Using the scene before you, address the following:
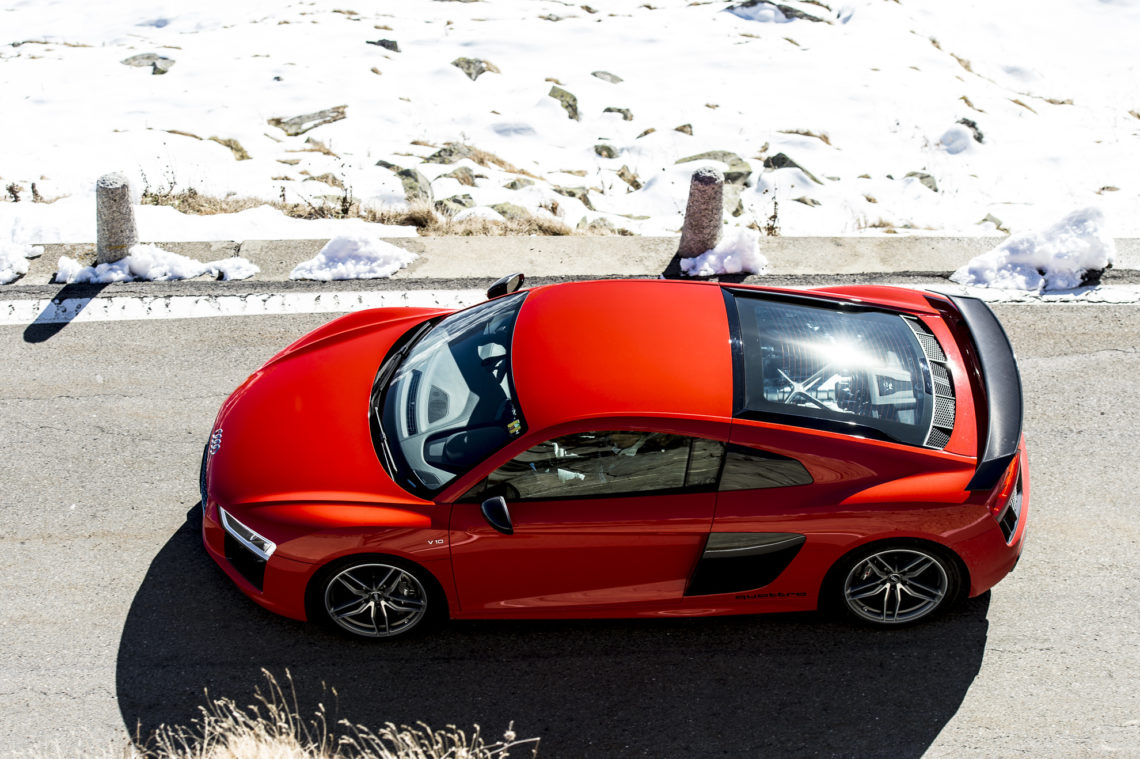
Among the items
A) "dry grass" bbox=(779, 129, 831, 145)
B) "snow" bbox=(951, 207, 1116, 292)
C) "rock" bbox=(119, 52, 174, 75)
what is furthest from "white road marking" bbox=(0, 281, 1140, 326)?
"rock" bbox=(119, 52, 174, 75)

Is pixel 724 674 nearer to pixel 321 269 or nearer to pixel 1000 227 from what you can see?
pixel 321 269

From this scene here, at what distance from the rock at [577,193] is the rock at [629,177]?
1.26 m

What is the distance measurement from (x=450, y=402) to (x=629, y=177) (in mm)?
10647

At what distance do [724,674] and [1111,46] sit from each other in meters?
22.0

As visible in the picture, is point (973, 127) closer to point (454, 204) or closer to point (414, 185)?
point (454, 204)

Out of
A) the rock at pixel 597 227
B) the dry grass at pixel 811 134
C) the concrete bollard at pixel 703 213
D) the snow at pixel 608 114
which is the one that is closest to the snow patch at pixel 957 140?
the snow at pixel 608 114

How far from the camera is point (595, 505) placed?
14.5 feet

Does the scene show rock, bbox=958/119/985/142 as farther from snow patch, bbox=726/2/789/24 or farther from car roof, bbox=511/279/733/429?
car roof, bbox=511/279/733/429

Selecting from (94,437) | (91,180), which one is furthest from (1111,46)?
(94,437)

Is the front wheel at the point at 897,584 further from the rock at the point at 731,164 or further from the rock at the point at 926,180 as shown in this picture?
the rock at the point at 926,180

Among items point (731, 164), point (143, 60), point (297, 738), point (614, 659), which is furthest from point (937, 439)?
point (143, 60)

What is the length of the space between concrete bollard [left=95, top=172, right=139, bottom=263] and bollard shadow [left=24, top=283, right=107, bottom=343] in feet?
1.29

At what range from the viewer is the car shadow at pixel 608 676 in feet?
14.6

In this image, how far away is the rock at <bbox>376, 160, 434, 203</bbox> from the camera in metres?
12.4
